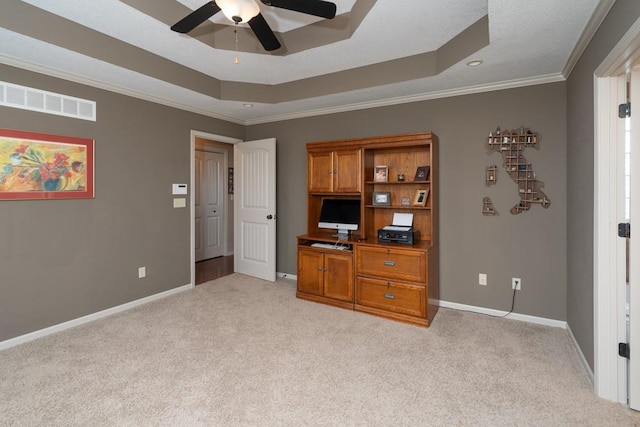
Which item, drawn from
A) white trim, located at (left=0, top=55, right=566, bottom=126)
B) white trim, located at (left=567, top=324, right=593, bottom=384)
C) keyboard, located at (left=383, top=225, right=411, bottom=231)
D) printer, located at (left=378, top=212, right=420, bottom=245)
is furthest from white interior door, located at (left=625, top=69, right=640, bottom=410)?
keyboard, located at (left=383, top=225, right=411, bottom=231)

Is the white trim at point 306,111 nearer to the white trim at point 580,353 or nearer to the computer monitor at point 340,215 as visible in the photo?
the computer monitor at point 340,215

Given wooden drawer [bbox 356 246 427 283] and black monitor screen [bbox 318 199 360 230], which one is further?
black monitor screen [bbox 318 199 360 230]

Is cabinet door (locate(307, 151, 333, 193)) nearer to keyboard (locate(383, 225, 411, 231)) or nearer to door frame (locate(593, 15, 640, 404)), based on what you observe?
keyboard (locate(383, 225, 411, 231))

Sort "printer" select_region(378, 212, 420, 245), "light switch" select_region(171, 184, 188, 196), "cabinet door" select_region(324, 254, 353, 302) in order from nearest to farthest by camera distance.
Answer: "printer" select_region(378, 212, 420, 245)
"cabinet door" select_region(324, 254, 353, 302)
"light switch" select_region(171, 184, 188, 196)

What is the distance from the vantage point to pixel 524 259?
3.18 meters

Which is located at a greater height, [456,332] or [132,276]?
[132,276]

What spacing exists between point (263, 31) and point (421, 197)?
2.24m

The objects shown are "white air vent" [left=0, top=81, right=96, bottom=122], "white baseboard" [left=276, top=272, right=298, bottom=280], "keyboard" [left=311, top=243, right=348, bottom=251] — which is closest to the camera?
"white air vent" [left=0, top=81, right=96, bottom=122]

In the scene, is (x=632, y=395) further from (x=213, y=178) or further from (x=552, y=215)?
(x=213, y=178)

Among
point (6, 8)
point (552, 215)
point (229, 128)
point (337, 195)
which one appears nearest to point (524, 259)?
point (552, 215)

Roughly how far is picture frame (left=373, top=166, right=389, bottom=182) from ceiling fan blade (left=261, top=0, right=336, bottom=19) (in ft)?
6.57

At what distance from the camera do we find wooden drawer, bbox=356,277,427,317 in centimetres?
310

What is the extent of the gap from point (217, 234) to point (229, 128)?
248 cm

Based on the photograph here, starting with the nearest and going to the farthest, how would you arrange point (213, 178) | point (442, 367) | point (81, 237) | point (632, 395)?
point (632, 395)
point (442, 367)
point (81, 237)
point (213, 178)
